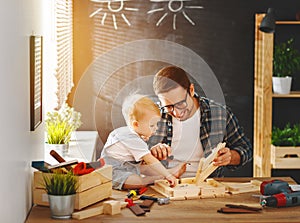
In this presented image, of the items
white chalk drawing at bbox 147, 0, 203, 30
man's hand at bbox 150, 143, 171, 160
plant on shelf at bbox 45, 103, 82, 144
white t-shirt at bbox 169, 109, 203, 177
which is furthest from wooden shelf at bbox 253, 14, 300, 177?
man's hand at bbox 150, 143, 171, 160

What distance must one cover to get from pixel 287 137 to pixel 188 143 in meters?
2.36

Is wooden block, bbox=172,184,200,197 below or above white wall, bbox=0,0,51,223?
below

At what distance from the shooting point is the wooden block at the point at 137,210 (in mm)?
2187

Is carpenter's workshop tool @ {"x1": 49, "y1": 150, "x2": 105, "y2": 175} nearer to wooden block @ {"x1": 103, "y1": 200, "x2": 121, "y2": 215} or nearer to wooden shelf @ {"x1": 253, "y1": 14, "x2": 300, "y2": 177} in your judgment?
wooden block @ {"x1": 103, "y1": 200, "x2": 121, "y2": 215}

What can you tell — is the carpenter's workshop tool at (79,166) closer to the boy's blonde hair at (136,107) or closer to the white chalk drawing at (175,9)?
the boy's blonde hair at (136,107)

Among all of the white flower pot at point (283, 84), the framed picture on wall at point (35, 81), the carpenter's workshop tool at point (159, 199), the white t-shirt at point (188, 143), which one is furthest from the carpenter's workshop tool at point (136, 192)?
the white flower pot at point (283, 84)

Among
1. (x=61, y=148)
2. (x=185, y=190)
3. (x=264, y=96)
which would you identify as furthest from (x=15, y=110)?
(x=264, y=96)

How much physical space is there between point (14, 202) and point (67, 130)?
5.64ft

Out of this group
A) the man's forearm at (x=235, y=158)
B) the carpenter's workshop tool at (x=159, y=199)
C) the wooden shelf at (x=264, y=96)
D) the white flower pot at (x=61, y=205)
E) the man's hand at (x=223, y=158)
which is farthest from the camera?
the wooden shelf at (x=264, y=96)

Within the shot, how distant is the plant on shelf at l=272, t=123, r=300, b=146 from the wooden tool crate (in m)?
2.51

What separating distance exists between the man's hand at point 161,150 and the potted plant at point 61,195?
36 centimetres

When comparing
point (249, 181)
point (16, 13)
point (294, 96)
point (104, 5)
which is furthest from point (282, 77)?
point (16, 13)

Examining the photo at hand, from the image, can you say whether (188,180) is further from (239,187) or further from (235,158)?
(235,158)

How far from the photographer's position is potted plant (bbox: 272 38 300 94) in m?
4.70
